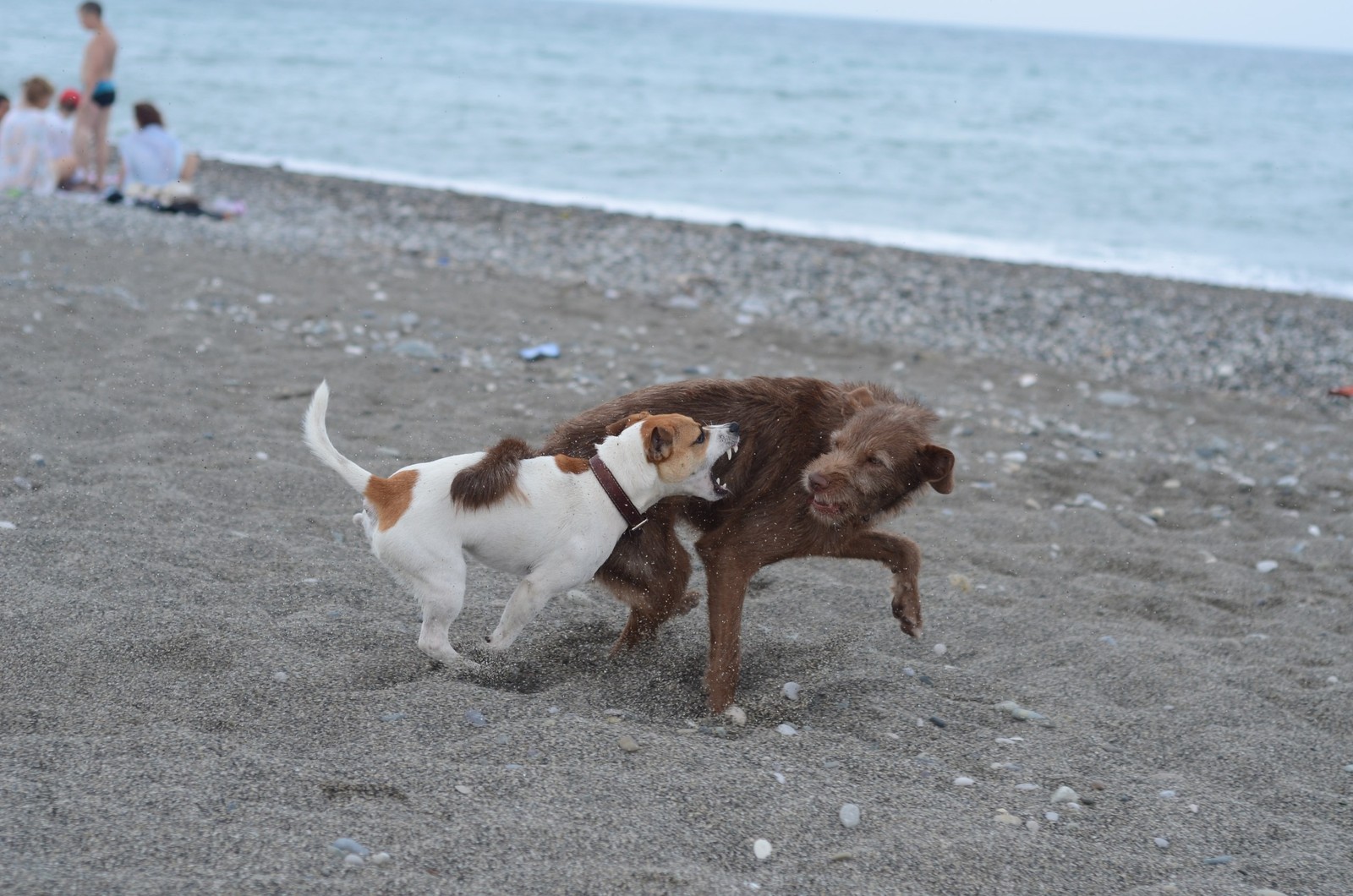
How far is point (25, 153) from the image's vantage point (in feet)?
44.0

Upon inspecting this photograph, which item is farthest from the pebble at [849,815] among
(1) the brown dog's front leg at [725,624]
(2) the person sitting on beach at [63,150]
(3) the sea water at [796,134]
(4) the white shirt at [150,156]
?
(3) the sea water at [796,134]

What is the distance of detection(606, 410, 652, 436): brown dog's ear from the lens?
4137 mm

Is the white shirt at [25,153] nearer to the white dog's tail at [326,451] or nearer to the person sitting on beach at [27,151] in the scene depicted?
the person sitting on beach at [27,151]

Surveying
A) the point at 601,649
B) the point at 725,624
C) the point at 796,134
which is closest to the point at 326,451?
the point at 601,649

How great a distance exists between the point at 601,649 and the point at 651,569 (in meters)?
0.47

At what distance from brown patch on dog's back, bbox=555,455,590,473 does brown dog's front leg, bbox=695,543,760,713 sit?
62 cm

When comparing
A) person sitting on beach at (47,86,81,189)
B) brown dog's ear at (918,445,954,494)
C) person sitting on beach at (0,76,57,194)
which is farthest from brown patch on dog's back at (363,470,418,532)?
person sitting on beach at (47,86,81,189)

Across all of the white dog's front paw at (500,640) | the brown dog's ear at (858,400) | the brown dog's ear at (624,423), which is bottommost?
the white dog's front paw at (500,640)

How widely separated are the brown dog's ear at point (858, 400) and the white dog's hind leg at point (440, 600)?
5.25 ft

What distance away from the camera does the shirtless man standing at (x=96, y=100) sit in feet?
46.3

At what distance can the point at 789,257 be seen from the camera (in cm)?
1340

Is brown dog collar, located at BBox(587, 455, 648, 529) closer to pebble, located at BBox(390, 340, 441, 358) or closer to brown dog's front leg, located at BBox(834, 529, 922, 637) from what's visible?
brown dog's front leg, located at BBox(834, 529, 922, 637)

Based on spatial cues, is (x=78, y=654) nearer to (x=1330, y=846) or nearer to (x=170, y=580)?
(x=170, y=580)

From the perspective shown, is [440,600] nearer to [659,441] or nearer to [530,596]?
[530,596]
